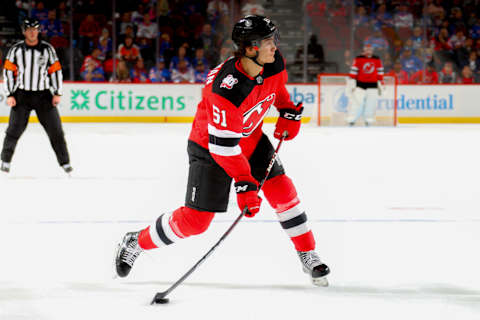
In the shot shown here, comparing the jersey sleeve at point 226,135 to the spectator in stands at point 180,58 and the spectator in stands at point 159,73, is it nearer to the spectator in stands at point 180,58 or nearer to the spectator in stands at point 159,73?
the spectator in stands at point 159,73

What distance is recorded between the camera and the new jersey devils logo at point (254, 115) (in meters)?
→ 2.40

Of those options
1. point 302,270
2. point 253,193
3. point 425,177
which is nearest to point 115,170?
point 425,177

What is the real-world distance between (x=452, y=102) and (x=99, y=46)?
6.07 metres

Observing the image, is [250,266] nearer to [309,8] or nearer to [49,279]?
[49,279]

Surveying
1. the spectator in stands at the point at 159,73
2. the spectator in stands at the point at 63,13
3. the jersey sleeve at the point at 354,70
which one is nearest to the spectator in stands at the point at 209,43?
the spectator in stands at the point at 159,73

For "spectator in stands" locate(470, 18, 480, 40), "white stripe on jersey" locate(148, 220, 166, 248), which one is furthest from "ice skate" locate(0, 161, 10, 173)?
"spectator in stands" locate(470, 18, 480, 40)

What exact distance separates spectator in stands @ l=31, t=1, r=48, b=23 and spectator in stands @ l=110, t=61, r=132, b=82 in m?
1.69

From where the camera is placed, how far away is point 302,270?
108 inches

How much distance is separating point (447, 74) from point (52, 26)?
6.85 metres

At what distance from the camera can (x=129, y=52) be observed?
12.0 meters

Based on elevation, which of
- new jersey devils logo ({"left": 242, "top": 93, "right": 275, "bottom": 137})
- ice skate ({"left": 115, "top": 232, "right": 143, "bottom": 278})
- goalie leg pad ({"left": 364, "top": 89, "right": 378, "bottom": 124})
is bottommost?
goalie leg pad ({"left": 364, "top": 89, "right": 378, "bottom": 124})

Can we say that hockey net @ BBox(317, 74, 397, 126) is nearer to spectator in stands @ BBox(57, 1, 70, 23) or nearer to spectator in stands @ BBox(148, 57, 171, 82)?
spectator in stands @ BBox(148, 57, 171, 82)

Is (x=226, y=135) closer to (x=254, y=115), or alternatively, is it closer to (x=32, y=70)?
(x=254, y=115)

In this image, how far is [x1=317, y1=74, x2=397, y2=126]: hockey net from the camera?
36.4 ft
